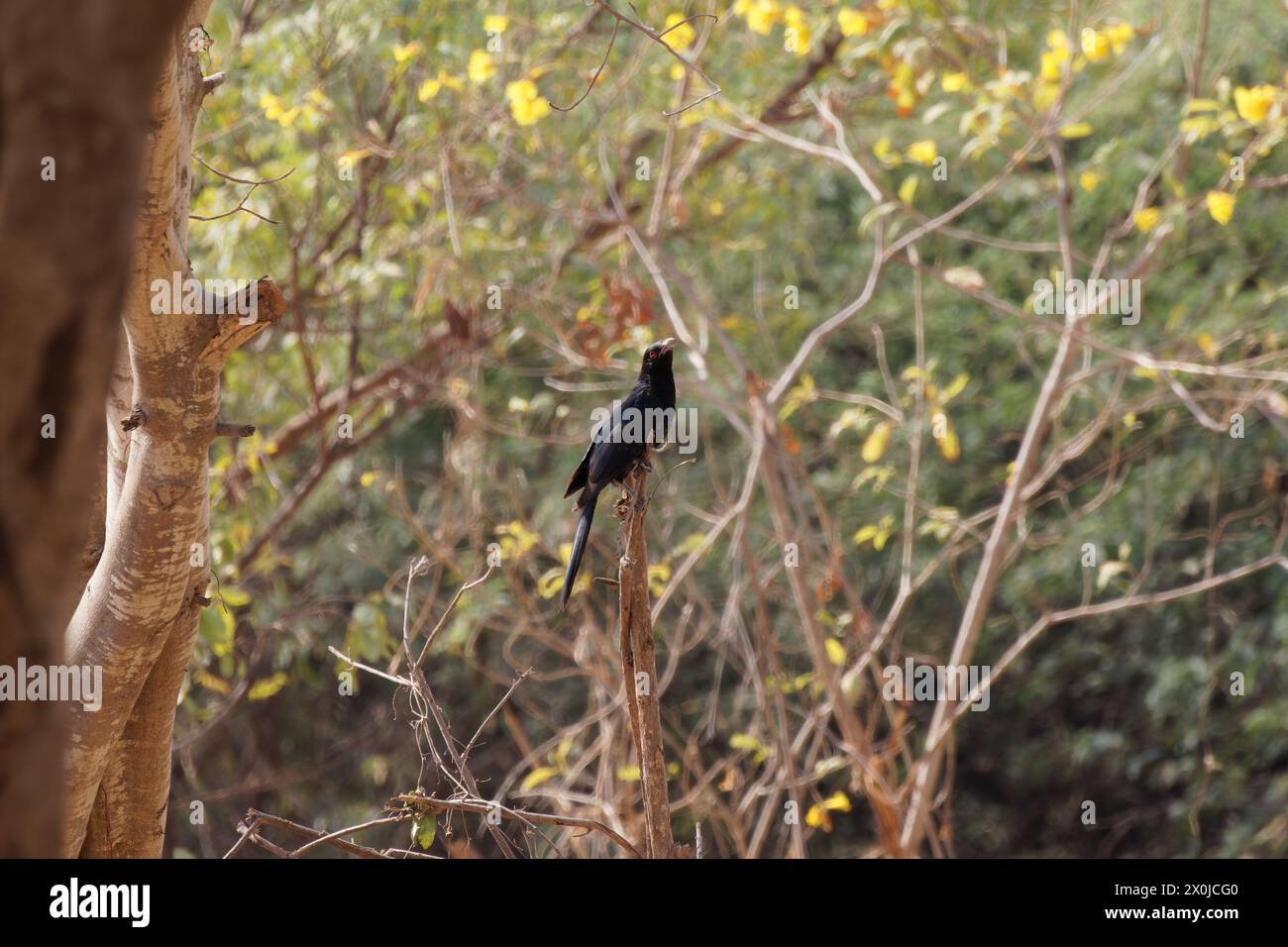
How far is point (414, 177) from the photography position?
21.1 feet

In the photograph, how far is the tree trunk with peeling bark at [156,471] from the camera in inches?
95.4

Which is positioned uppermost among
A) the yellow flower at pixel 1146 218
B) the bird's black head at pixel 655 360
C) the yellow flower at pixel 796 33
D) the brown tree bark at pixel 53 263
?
the yellow flower at pixel 796 33

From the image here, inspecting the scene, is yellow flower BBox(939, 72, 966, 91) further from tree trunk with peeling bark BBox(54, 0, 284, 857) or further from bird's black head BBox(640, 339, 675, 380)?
tree trunk with peeling bark BBox(54, 0, 284, 857)

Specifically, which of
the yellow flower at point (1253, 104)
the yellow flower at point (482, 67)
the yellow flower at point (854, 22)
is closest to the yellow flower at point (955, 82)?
Result: the yellow flower at point (854, 22)

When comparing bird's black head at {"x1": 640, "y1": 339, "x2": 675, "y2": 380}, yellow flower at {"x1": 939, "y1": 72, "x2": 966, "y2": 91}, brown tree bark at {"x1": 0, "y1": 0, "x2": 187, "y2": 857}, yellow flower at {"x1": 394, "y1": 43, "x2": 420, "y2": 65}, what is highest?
yellow flower at {"x1": 394, "y1": 43, "x2": 420, "y2": 65}

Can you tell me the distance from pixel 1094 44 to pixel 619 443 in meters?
2.41

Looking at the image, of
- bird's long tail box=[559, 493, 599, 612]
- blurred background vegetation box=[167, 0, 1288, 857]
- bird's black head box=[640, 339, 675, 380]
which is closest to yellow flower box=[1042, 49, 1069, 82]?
blurred background vegetation box=[167, 0, 1288, 857]

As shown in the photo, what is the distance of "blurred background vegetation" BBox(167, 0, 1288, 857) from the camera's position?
5.53m

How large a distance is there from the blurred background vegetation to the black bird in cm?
68

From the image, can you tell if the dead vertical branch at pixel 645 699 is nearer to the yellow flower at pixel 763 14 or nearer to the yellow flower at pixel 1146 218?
the yellow flower at pixel 763 14

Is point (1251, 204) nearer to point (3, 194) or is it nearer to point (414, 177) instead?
point (414, 177)

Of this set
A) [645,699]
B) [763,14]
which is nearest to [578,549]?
[645,699]

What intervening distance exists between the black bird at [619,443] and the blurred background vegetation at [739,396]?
0.68m

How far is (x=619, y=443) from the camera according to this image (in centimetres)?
397
